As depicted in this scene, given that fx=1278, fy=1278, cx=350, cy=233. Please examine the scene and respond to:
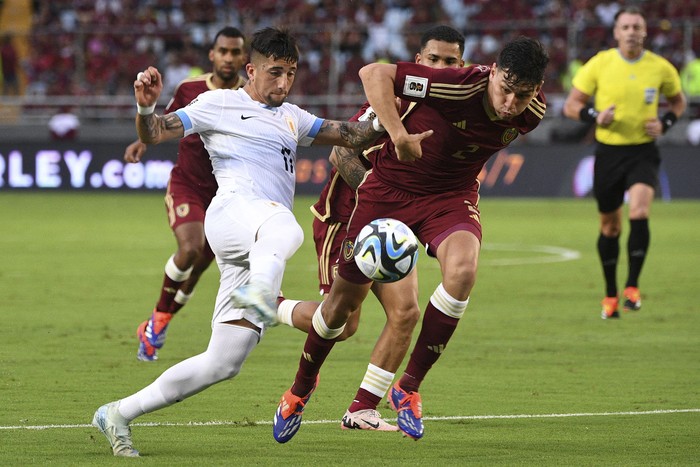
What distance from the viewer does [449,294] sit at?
6.32m

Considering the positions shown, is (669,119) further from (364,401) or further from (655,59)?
(364,401)

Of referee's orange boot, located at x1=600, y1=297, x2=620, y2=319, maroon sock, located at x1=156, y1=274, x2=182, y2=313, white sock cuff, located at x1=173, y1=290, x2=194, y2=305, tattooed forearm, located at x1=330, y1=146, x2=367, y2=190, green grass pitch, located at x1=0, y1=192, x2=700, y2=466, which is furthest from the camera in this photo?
referee's orange boot, located at x1=600, y1=297, x2=620, y2=319

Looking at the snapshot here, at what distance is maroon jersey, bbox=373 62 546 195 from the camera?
6398mm

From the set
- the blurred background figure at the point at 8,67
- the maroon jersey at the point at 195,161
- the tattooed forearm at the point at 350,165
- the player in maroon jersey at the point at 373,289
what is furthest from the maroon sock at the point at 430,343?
the blurred background figure at the point at 8,67

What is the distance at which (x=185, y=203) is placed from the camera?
9.42 metres

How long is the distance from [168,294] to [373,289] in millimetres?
2442

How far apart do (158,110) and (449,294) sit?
20.8 metres

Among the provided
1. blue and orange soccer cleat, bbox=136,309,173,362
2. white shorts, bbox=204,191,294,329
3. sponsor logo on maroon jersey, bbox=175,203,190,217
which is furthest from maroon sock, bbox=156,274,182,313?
white shorts, bbox=204,191,294,329

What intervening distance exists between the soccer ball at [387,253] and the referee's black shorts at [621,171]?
225 inches

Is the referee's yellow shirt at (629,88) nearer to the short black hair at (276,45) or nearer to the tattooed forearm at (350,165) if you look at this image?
the tattooed forearm at (350,165)

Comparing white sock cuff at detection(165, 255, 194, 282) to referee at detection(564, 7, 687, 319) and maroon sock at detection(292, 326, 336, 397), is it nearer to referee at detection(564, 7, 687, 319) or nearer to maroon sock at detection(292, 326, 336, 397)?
maroon sock at detection(292, 326, 336, 397)

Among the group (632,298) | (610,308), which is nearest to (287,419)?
(610,308)

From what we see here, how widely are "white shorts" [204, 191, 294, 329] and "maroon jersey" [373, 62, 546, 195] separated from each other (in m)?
1.00

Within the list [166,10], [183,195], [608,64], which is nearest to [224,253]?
[183,195]
